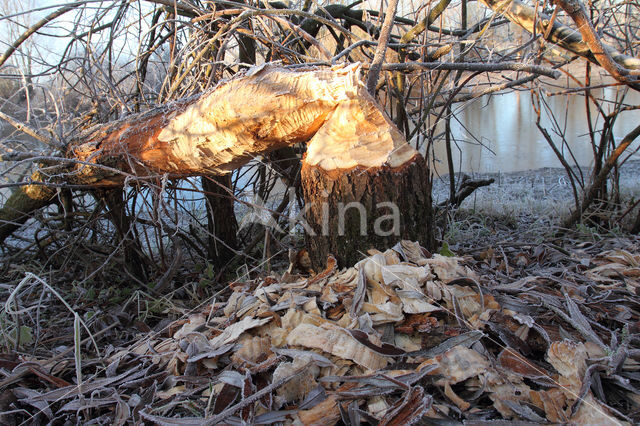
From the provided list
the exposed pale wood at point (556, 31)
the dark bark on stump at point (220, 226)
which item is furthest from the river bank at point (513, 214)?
the dark bark on stump at point (220, 226)

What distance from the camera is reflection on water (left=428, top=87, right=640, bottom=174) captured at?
7.80 metres

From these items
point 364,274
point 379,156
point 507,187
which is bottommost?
point 507,187

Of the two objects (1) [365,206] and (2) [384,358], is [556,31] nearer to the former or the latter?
(1) [365,206]

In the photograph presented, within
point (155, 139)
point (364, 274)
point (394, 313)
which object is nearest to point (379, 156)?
point (364, 274)

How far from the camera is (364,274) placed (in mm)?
1469

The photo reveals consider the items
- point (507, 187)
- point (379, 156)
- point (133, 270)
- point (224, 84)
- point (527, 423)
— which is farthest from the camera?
point (507, 187)

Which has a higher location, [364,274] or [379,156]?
[379,156]

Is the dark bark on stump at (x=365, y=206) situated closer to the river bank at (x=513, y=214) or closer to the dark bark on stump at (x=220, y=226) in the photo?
the river bank at (x=513, y=214)

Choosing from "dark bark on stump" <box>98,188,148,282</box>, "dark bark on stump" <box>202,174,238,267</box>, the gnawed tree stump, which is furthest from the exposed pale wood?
"dark bark on stump" <box>98,188,148,282</box>

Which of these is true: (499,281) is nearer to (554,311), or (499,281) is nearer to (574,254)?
(554,311)

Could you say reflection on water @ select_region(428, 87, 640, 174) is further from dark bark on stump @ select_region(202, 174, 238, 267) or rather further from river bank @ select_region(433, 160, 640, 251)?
dark bark on stump @ select_region(202, 174, 238, 267)

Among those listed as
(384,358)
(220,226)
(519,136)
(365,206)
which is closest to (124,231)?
(220,226)

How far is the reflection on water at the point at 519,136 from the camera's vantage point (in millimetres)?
7799

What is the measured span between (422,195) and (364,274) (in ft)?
1.52
